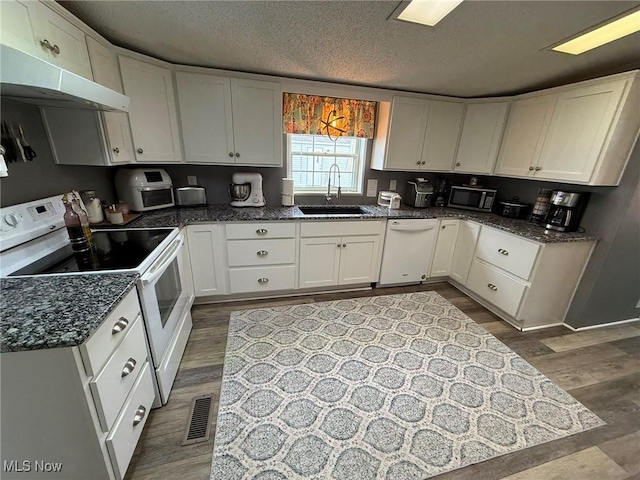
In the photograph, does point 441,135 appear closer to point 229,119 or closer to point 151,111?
point 229,119

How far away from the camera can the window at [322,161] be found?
2.97m

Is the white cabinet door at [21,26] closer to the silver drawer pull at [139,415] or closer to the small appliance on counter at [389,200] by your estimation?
the silver drawer pull at [139,415]

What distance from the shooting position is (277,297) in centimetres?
278

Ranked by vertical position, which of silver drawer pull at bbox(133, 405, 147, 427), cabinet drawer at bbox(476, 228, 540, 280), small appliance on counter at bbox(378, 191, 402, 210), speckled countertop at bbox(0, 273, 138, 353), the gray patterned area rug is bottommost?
the gray patterned area rug

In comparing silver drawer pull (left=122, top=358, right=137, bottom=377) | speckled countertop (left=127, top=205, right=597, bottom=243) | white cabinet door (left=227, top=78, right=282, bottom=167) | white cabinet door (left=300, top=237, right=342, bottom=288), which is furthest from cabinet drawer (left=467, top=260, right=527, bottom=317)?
silver drawer pull (left=122, top=358, right=137, bottom=377)

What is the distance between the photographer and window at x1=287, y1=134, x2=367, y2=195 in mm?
2967

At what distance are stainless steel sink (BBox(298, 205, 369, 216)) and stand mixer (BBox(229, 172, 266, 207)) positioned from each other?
1.61ft

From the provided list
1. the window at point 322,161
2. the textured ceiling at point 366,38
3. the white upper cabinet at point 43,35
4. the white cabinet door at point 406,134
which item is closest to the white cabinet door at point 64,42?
the white upper cabinet at point 43,35

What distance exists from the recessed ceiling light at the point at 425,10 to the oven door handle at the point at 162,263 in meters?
1.88

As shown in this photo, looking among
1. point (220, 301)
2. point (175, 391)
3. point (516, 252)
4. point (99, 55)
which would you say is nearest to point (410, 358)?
point (516, 252)

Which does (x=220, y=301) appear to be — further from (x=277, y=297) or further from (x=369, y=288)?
(x=369, y=288)

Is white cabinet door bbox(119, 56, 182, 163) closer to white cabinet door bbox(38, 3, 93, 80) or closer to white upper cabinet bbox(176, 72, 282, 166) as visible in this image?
white upper cabinet bbox(176, 72, 282, 166)

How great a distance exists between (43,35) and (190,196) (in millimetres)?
1411

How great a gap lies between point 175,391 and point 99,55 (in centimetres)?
225
